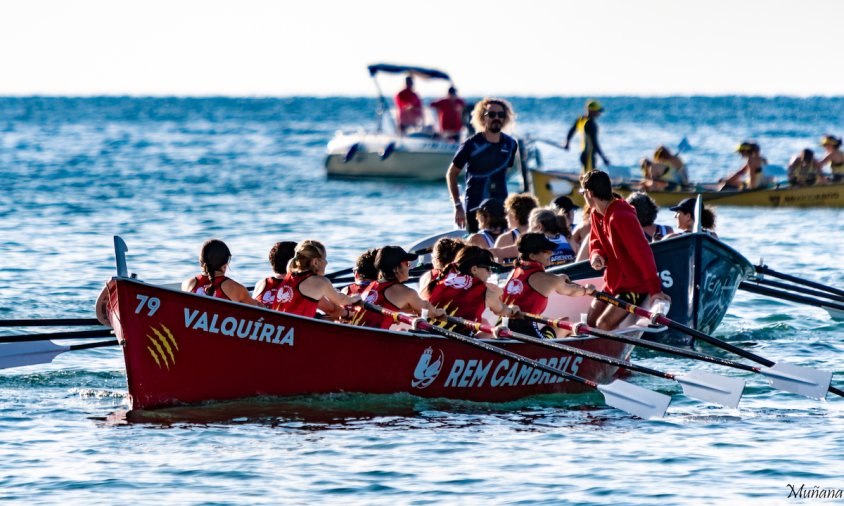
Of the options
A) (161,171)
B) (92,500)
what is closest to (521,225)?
(92,500)

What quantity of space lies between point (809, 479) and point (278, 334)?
3.81 m

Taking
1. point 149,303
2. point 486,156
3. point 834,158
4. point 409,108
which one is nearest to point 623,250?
point 486,156

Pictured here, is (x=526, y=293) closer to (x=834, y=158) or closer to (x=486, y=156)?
(x=486, y=156)

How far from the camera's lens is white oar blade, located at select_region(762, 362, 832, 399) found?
34.3 ft

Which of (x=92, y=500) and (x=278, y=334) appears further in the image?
(x=278, y=334)

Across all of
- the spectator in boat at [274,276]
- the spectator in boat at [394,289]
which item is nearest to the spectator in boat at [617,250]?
the spectator in boat at [394,289]

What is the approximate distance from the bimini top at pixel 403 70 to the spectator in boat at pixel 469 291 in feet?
74.1

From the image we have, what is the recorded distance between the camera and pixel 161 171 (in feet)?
141

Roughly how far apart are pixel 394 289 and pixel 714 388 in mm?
2515

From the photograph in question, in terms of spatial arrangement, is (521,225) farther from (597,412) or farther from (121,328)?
(121,328)

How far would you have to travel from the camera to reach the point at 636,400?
1020 cm

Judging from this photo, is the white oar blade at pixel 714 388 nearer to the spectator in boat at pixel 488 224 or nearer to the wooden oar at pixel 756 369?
the wooden oar at pixel 756 369

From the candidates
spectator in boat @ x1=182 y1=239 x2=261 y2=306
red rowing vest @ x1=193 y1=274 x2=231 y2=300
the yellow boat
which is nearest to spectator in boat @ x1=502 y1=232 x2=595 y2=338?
spectator in boat @ x1=182 y1=239 x2=261 y2=306

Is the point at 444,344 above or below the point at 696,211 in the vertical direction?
below
